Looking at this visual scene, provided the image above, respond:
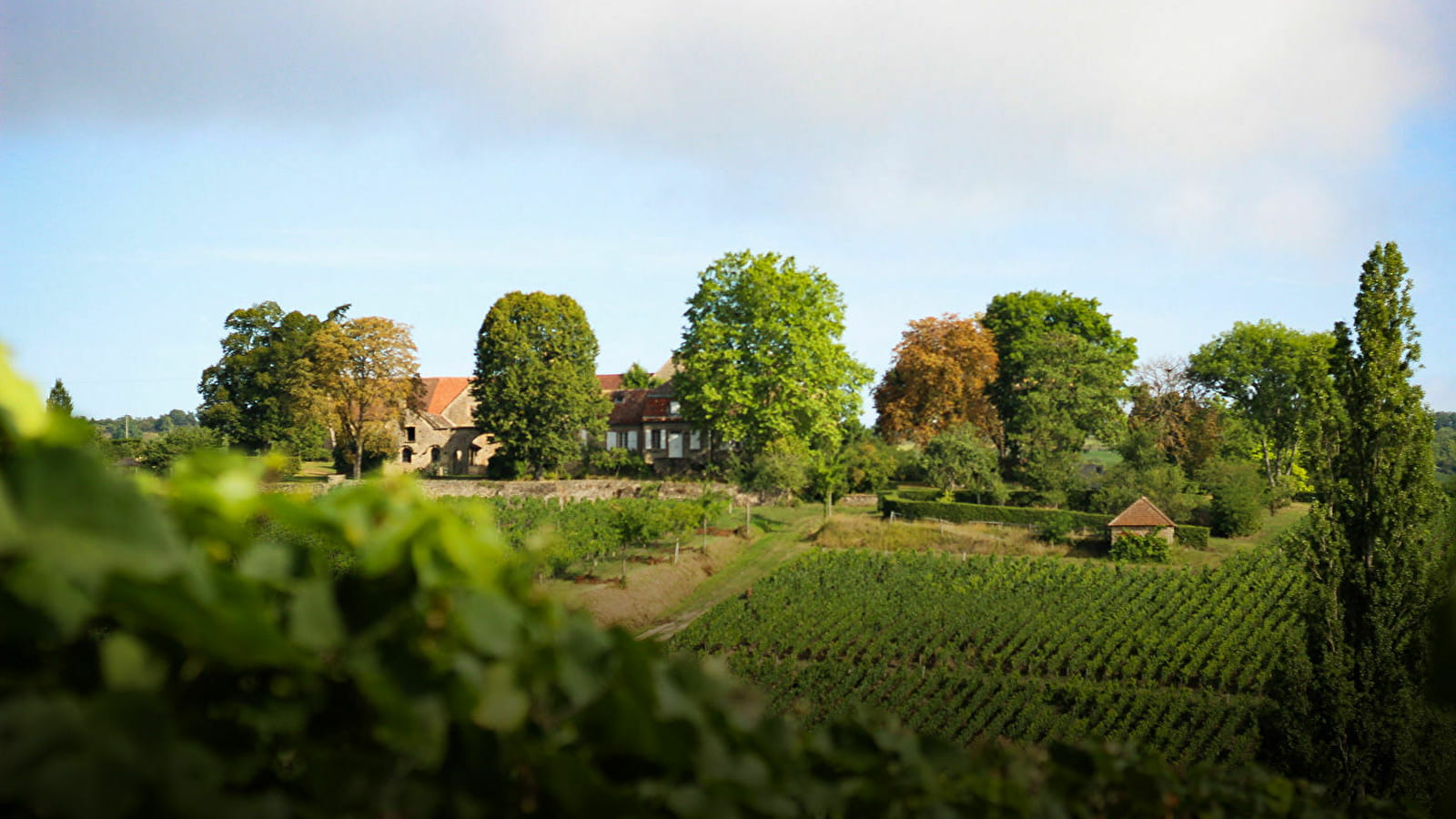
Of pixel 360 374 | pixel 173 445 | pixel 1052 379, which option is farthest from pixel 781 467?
pixel 173 445

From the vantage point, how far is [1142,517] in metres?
29.7

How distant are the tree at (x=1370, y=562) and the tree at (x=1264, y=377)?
119 feet

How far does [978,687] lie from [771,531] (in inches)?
684

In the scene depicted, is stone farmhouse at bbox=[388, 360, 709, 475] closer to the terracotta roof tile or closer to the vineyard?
the terracotta roof tile

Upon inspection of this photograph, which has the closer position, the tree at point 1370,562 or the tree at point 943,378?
the tree at point 1370,562

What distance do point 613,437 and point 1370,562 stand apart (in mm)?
40012

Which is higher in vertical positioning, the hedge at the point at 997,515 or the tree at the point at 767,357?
the tree at the point at 767,357

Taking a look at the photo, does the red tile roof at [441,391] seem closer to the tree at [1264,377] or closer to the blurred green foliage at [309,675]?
the tree at [1264,377]

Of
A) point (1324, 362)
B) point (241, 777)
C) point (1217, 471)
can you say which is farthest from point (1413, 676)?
point (1217, 471)

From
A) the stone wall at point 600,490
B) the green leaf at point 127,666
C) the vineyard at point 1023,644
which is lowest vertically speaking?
the vineyard at point 1023,644

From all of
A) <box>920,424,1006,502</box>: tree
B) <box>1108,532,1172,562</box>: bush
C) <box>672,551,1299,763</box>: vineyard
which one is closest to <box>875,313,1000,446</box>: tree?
<box>920,424,1006,502</box>: tree

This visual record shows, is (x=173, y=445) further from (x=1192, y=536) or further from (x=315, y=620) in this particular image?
(x=315, y=620)

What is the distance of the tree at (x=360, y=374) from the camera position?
40500 mm

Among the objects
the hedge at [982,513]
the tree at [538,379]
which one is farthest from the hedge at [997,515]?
the tree at [538,379]
